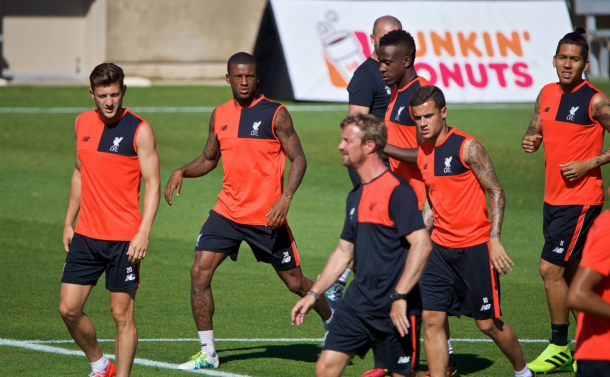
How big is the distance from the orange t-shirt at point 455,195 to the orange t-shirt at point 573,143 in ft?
4.47

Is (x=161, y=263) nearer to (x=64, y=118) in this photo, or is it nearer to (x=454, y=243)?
(x=454, y=243)

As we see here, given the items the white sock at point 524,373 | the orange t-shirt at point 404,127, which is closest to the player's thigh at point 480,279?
the white sock at point 524,373

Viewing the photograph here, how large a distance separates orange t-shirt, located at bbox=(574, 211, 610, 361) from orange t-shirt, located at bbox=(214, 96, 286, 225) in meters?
4.02

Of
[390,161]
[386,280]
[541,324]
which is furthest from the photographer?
[541,324]

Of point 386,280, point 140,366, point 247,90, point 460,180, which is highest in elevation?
point 247,90

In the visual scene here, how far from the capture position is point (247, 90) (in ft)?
28.5

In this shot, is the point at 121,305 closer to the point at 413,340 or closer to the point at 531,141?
the point at 413,340

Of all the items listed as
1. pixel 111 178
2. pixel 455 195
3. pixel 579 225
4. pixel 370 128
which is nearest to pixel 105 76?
pixel 111 178

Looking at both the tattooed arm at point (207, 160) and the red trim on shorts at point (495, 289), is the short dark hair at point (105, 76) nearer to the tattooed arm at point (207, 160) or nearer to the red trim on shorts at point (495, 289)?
the tattooed arm at point (207, 160)

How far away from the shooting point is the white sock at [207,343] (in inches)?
330

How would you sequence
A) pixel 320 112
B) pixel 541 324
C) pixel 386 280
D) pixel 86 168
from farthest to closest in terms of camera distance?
pixel 320 112, pixel 541 324, pixel 86 168, pixel 386 280

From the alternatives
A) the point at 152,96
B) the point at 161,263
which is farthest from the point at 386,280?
the point at 152,96

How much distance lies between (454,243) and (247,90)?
2.50 metres

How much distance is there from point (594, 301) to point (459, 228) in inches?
107
